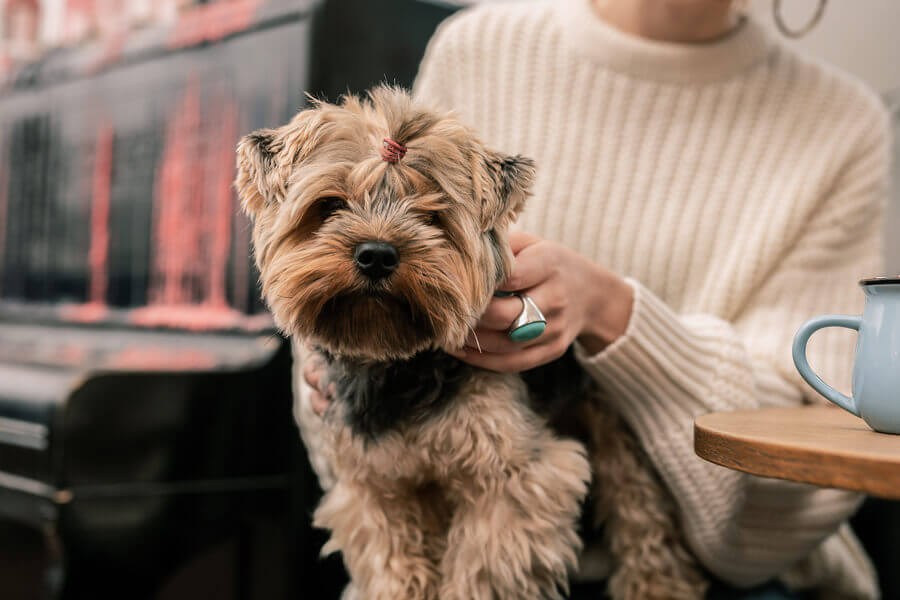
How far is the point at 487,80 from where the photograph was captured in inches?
56.2

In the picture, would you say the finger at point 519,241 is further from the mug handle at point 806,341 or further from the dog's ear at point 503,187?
the mug handle at point 806,341

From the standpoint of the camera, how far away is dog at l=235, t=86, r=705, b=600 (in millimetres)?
801

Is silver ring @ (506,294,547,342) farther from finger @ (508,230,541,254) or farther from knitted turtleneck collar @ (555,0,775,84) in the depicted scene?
knitted turtleneck collar @ (555,0,775,84)

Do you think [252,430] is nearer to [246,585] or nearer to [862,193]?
[246,585]

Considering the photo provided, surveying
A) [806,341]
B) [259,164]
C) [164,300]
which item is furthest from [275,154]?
[164,300]

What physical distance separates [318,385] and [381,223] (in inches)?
14.0

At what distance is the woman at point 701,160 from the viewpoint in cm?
130

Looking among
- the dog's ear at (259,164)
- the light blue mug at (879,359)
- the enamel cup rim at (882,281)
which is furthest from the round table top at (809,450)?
the dog's ear at (259,164)

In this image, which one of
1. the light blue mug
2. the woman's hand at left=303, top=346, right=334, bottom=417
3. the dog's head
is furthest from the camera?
the woman's hand at left=303, top=346, right=334, bottom=417

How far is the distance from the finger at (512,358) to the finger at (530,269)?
0.09 m

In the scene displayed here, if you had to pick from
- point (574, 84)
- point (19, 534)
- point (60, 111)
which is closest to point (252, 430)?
point (19, 534)

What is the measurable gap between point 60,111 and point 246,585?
5.37ft

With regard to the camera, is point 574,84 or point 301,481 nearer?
point 574,84

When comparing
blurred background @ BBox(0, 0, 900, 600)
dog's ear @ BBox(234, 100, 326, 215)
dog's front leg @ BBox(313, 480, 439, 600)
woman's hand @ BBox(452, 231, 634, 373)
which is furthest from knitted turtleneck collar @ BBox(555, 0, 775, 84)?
dog's front leg @ BBox(313, 480, 439, 600)
